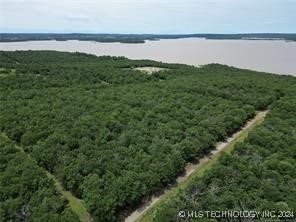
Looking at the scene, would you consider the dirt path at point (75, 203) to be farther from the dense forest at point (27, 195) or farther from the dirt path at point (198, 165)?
the dirt path at point (198, 165)

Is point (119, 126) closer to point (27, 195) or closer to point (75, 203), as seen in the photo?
→ point (75, 203)

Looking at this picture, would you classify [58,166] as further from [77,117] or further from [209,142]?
[209,142]

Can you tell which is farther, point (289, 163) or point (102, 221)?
point (289, 163)

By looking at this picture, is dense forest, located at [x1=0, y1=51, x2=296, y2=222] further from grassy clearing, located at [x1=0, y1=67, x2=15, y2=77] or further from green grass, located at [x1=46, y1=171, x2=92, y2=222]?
grassy clearing, located at [x1=0, y1=67, x2=15, y2=77]

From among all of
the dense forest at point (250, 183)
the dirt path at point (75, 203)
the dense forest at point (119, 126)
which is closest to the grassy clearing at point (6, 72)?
the dense forest at point (119, 126)

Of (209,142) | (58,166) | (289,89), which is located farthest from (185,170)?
(289,89)
